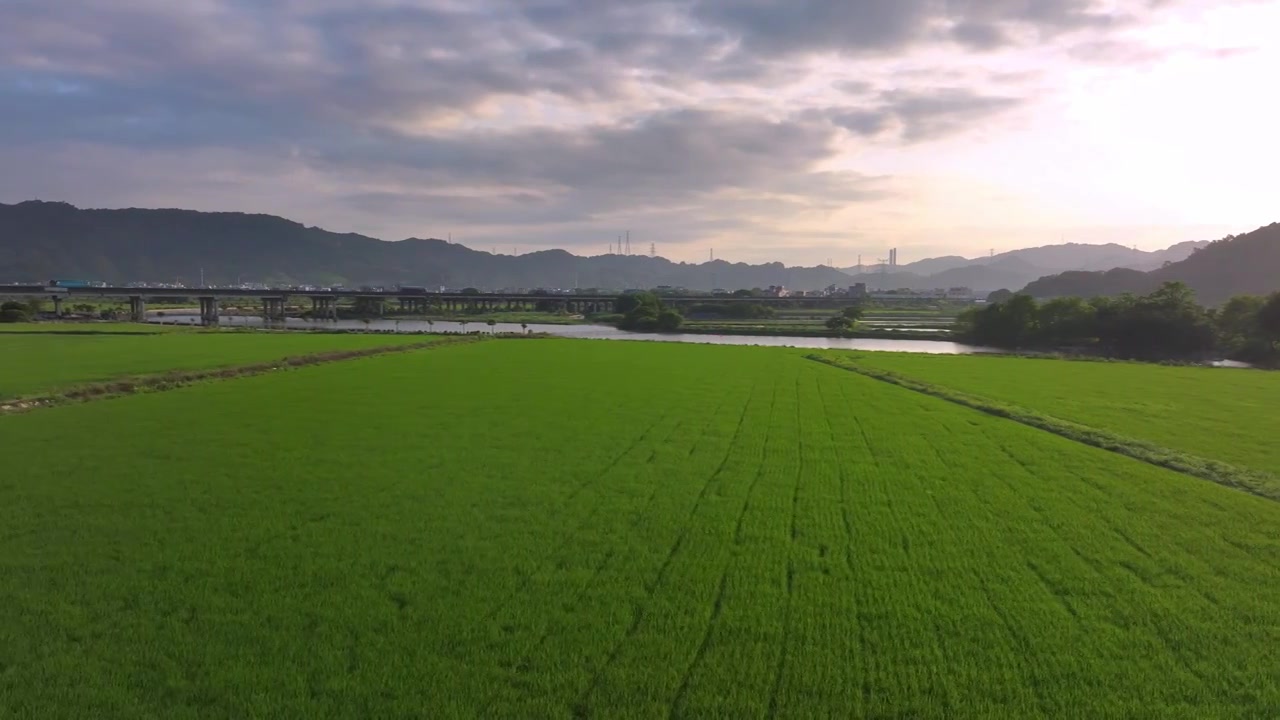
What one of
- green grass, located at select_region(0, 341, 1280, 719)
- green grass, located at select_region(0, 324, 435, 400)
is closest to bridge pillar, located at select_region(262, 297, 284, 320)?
green grass, located at select_region(0, 324, 435, 400)

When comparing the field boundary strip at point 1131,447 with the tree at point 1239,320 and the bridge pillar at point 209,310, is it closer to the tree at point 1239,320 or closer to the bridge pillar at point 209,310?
the tree at point 1239,320

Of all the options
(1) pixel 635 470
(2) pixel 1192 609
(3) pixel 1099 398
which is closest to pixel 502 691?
(2) pixel 1192 609

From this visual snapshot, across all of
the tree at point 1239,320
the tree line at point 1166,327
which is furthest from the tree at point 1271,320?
the tree at point 1239,320

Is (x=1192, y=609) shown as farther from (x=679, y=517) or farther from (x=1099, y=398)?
(x=1099, y=398)

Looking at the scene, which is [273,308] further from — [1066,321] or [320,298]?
[1066,321]

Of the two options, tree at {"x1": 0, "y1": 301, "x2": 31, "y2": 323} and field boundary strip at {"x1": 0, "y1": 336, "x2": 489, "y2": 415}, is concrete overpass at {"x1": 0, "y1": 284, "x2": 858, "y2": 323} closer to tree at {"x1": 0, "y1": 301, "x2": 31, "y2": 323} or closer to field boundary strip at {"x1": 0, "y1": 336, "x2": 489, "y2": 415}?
tree at {"x1": 0, "y1": 301, "x2": 31, "y2": 323}
